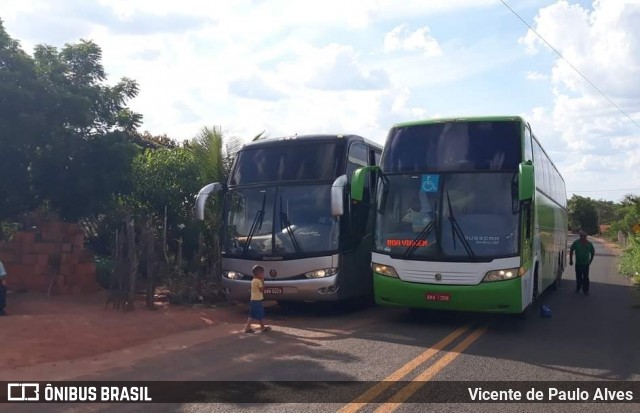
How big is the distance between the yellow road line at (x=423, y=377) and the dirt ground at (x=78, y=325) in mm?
4628

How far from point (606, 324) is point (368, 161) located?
19.1 ft

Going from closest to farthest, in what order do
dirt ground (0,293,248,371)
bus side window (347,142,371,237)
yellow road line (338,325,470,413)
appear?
yellow road line (338,325,470,413) < dirt ground (0,293,248,371) < bus side window (347,142,371,237)

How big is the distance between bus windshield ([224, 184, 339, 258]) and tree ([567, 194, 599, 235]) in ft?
229

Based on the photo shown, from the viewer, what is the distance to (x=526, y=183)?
10211 mm

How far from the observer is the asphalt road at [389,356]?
22.2 ft

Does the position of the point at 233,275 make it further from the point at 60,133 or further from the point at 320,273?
the point at 60,133

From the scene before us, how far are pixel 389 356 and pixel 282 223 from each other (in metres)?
4.50

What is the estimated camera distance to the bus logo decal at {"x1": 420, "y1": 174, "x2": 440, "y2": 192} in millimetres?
11141

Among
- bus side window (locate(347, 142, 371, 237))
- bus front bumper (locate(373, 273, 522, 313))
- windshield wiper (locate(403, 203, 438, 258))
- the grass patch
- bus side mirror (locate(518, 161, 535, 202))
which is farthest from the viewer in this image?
the grass patch

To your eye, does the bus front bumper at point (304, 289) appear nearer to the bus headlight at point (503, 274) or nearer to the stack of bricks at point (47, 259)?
the bus headlight at point (503, 274)

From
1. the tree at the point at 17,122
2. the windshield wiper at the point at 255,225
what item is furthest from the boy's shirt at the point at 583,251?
the tree at the point at 17,122

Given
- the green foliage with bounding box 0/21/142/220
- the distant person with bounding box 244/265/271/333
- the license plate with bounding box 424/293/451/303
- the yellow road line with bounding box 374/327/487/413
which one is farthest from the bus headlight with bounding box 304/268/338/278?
the green foliage with bounding box 0/21/142/220

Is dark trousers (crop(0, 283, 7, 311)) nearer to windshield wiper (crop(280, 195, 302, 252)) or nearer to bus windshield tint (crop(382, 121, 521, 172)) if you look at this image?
windshield wiper (crop(280, 195, 302, 252))

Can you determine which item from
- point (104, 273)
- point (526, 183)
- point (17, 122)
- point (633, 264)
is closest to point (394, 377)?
point (526, 183)
